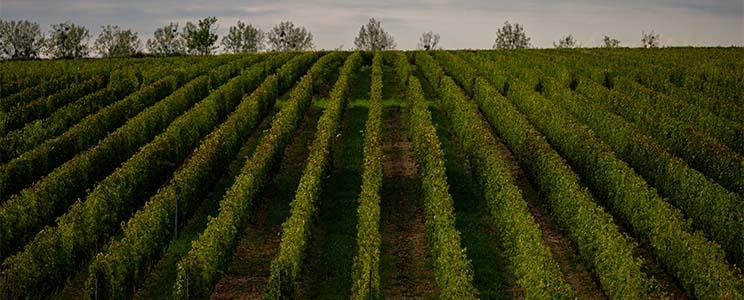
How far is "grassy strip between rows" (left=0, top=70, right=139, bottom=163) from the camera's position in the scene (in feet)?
100.0

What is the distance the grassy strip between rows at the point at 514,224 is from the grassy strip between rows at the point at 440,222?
1.29m

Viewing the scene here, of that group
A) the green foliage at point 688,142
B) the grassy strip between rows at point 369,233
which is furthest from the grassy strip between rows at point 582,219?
the grassy strip between rows at point 369,233

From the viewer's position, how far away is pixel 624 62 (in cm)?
6103

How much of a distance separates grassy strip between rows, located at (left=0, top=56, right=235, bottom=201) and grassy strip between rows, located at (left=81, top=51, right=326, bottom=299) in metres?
5.56

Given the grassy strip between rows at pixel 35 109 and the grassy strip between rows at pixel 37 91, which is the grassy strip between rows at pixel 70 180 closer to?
the grassy strip between rows at pixel 35 109

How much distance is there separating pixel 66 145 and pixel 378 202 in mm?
14653

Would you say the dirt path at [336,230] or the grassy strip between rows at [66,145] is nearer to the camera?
the dirt path at [336,230]

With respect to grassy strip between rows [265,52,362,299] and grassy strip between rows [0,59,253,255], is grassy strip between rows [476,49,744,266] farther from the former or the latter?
grassy strip between rows [0,59,253,255]

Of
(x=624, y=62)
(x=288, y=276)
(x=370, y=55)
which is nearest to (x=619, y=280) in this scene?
(x=288, y=276)

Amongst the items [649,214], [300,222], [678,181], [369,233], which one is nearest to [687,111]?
[678,181]

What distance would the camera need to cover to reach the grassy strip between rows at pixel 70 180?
830 inches

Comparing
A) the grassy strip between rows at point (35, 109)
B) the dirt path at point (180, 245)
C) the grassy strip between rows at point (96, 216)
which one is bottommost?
the dirt path at point (180, 245)

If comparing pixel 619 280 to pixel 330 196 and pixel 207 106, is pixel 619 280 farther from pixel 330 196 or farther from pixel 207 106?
pixel 207 106

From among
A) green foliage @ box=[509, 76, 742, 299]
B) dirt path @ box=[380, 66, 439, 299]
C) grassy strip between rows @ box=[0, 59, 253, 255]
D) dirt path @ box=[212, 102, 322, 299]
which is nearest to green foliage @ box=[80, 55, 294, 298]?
dirt path @ box=[212, 102, 322, 299]
